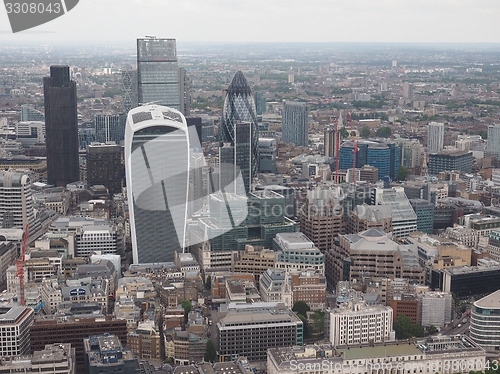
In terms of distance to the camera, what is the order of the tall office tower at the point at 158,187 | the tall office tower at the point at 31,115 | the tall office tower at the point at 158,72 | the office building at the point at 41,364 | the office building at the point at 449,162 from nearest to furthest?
the office building at the point at 41,364, the tall office tower at the point at 158,187, the tall office tower at the point at 158,72, the office building at the point at 449,162, the tall office tower at the point at 31,115

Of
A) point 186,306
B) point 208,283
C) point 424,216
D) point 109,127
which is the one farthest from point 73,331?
point 109,127

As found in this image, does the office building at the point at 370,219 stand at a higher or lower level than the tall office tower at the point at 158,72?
lower

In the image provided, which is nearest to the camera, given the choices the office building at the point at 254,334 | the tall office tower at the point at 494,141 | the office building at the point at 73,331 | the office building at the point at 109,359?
the office building at the point at 109,359

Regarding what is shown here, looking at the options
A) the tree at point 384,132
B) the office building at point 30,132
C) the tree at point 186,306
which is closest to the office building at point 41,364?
the tree at point 186,306

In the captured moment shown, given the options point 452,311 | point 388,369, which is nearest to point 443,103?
point 452,311

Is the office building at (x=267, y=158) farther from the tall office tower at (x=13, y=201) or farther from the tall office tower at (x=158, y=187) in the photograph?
the tall office tower at (x=158, y=187)

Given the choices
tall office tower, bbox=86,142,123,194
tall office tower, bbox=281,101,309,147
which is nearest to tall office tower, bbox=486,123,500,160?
tall office tower, bbox=281,101,309,147
